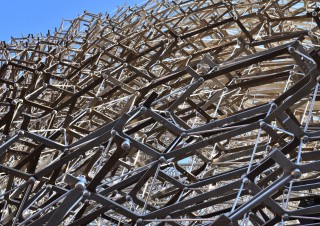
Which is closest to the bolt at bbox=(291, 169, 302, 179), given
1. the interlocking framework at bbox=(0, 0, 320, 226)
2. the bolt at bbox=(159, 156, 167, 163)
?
the interlocking framework at bbox=(0, 0, 320, 226)

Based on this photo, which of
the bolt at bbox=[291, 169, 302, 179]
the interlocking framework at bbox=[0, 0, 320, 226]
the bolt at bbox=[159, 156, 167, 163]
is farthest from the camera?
the bolt at bbox=[159, 156, 167, 163]

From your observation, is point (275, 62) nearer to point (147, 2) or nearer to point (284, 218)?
point (147, 2)

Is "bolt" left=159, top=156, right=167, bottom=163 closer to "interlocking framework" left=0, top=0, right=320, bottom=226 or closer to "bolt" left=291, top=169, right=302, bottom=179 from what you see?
"interlocking framework" left=0, top=0, right=320, bottom=226

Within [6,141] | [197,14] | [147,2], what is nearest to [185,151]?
[6,141]

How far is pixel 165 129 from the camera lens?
9742 millimetres

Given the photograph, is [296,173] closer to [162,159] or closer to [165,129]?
[162,159]

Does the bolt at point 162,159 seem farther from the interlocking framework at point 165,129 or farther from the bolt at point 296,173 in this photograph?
the bolt at point 296,173

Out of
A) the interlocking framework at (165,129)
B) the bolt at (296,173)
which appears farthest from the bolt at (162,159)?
the bolt at (296,173)

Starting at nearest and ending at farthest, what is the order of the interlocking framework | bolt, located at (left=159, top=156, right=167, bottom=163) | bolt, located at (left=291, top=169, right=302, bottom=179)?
1. bolt, located at (left=291, top=169, right=302, bottom=179)
2. the interlocking framework
3. bolt, located at (left=159, top=156, right=167, bottom=163)

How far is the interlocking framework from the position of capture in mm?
6172

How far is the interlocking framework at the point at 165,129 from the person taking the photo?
6.17 m

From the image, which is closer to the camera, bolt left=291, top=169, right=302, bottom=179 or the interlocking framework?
bolt left=291, top=169, right=302, bottom=179

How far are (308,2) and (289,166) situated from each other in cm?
872

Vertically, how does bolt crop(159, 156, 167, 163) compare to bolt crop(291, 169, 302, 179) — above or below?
above
